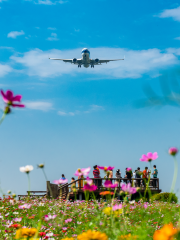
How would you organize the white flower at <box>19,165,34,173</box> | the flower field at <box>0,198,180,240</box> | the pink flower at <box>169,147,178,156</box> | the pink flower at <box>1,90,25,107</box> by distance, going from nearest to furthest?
the pink flower at <box>1,90,25,107</box> → the pink flower at <box>169,147,178,156</box> → the flower field at <box>0,198,180,240</box> → the white flower at <box>19,165,34,173</box>

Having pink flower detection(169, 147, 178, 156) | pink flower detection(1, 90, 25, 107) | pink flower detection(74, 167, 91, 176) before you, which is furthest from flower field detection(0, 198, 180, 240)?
pink flower detection(1, 90, 25, 107)

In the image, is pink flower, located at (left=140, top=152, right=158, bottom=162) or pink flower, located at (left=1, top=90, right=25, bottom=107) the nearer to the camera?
pink flower, located at (left=1, top=90, right=25, bottom=107)

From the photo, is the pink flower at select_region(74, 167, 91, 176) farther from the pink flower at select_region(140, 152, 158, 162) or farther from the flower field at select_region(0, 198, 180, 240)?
the pink flower at select_region(140, 152, 158, 162)

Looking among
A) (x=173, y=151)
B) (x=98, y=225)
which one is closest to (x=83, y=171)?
(x=98, y=225)

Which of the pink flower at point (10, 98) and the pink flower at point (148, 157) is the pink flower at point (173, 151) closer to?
the pink flower at point (148, 157)

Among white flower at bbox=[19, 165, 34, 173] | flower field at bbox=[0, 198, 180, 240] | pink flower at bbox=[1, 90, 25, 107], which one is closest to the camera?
pink flower at bbox=[1, 90, 25, 107]

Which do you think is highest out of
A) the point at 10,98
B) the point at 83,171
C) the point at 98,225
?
the point at 10,98

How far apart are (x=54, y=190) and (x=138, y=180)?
531cm

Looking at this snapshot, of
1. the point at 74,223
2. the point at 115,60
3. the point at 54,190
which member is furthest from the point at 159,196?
the point at 115,60

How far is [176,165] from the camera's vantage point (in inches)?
72.1

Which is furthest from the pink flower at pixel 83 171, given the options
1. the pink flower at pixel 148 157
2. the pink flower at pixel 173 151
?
the pink flower at pixel 173 151

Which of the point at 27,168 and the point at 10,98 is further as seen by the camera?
the point at 27,168

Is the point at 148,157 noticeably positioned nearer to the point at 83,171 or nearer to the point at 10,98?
the point at 83,171

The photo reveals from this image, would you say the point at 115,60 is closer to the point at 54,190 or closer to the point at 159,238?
the point at 54,190
